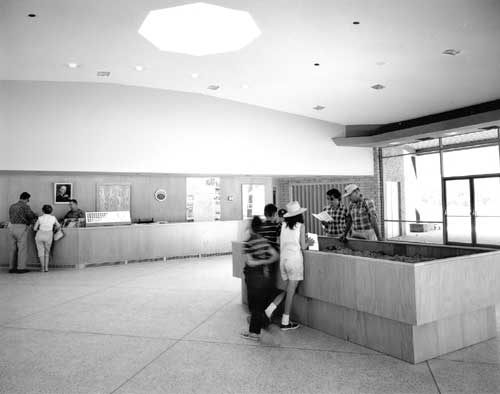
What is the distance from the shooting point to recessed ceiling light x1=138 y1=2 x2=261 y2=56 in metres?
5.39

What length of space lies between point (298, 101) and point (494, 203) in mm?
5985

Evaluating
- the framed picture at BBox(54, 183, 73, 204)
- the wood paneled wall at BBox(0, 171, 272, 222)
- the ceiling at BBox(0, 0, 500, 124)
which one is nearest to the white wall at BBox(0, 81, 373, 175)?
the ceiling at BBox(0, 0, 500, 124)

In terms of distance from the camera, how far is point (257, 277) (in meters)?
4.37

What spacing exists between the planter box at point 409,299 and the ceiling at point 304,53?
3.10 meters

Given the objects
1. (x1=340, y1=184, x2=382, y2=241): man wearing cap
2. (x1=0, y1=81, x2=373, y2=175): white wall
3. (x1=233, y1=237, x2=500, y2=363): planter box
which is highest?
(x1=0, y1=81, x2=373, y2=175): white wall

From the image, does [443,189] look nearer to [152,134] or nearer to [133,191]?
[152,134]

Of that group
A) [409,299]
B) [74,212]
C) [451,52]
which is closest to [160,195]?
Answer: [74,212]

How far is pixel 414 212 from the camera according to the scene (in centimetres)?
1177

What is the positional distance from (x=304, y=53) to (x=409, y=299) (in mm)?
4517

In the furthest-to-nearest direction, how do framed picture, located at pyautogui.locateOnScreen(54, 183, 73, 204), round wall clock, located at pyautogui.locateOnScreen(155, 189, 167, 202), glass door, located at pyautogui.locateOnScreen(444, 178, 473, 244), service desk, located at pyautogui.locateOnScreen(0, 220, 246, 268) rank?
round wall clock, located at pyautogui.locateOnScreen(155, 189, 167, 202), glass door, located at pyautogui.locateOnScreen(444, 178, 473, 244), framed picture, located at pyautogui.locateOnScreen(54, 183, 73, 204), service desk, located at pyautogui.locateOnScreen(0, 220, 246, 268)

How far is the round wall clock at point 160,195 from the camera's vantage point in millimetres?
10977

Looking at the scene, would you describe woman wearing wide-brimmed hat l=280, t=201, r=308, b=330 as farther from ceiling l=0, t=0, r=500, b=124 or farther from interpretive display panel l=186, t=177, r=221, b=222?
interpretive display panel l=186, t=177, r=221, b=222

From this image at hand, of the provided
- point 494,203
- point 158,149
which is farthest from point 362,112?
point 158,149

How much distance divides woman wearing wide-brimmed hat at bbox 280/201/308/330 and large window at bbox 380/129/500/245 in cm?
786
